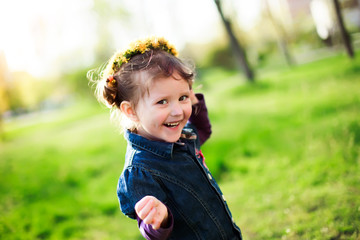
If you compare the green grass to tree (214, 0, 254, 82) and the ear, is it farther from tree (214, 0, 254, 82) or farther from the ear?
tree (214, 0, 254, 82)

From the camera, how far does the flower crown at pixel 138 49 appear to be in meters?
1.77

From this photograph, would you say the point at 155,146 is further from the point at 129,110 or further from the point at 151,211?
the point at 151,211

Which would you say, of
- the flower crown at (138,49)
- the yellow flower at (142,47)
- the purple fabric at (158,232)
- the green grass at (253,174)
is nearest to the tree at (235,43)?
the green grass at (253,174)

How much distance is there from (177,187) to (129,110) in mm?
529

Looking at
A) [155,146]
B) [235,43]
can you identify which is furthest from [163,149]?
[235,43]

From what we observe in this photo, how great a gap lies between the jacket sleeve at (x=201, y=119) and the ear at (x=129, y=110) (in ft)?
1.91

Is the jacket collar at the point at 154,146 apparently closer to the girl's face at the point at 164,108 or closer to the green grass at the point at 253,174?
the girl's face at the point at 164,108

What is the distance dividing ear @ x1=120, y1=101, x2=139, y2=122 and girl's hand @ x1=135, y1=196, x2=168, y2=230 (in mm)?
571

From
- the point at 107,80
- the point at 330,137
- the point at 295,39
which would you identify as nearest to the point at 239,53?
the point at 330,137

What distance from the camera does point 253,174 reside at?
403 centimetres

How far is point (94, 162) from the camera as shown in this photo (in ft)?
18.3

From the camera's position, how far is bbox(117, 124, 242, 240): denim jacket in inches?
60.1

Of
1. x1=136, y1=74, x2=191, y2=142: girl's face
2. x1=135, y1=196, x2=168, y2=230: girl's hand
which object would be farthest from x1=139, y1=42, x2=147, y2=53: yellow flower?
x1=135, y1=196, x2=168, y2=230: girl's hand

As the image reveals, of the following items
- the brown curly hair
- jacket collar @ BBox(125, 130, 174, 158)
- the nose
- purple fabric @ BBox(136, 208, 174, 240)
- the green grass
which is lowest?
the green grass
